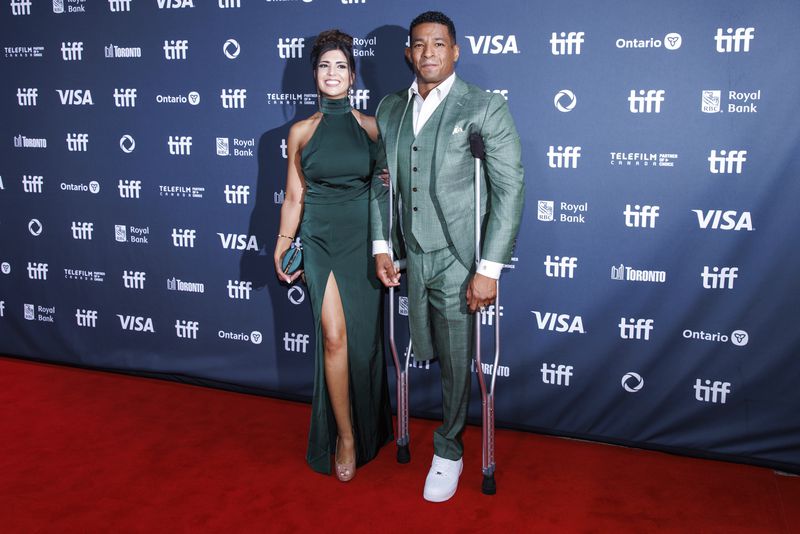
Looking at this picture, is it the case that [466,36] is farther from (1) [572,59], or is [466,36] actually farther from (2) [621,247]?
(2) [621,247]

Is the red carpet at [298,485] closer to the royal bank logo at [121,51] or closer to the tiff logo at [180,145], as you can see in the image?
the tiff logo at [180,145]

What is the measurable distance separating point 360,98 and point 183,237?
1516 millimetres

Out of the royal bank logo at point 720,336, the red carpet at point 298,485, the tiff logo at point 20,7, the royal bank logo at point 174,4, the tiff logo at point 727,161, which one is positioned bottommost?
the red carpet at point 298,485

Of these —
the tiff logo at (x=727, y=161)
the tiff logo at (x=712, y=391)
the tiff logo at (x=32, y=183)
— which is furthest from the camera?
the tiff logo at (x=32, y=183)

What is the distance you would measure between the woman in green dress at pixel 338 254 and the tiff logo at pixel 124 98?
64.8 inches

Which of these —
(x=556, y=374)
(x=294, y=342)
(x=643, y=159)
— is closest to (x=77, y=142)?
(x=294, y=342)

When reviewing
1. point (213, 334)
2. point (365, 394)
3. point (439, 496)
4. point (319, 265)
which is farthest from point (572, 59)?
point (213, 334)

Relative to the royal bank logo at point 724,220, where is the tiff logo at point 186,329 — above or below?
below

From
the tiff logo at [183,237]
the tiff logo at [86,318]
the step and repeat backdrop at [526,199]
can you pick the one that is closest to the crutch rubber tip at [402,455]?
the step and repeat backdrop at [526,199]

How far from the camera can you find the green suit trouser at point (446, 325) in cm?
319

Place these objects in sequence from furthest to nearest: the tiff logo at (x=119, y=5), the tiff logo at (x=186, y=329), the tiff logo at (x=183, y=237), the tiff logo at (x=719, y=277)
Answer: the tiff logo at (x=186, y=329), the tiff logo at (x=183, y=237), the tiff logo at (x=119, y=5), the tiff logo at (x=719, y=277)

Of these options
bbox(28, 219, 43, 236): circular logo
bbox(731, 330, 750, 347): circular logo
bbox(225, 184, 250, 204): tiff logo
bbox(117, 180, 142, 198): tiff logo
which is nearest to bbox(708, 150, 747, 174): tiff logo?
bbox(731, 330, 750, 347): circular logo

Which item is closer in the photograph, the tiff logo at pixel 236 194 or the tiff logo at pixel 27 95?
the tiff logo at pixel 236 194

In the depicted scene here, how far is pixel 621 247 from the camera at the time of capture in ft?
12.2
